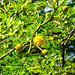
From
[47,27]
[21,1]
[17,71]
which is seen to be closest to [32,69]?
[17,71]

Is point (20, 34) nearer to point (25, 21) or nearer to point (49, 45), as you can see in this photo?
point (25, 21)

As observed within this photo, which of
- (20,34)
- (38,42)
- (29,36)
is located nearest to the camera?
(29,36)

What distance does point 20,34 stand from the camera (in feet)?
4.94

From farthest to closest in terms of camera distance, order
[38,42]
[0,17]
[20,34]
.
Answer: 1. [0,17]
2. [20,34]
3. [38,42]

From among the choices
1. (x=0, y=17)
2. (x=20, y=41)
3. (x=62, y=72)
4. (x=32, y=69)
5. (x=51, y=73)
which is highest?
(x=0, y=17)

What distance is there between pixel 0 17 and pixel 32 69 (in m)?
1.01

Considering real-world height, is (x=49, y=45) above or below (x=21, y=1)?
below

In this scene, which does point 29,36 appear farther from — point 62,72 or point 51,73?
point 62,72

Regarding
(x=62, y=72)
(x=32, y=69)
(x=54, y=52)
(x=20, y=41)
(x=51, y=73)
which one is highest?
(x=20, y=41)

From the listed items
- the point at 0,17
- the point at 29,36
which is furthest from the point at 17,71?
the point at 0,17

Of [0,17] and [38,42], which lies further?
[0,17]

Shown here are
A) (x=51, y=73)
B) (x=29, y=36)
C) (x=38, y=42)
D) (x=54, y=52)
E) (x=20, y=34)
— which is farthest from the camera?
(x=54, y=52)

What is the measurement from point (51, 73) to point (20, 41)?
0.71 meters

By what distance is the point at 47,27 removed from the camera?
1559 millimetres
